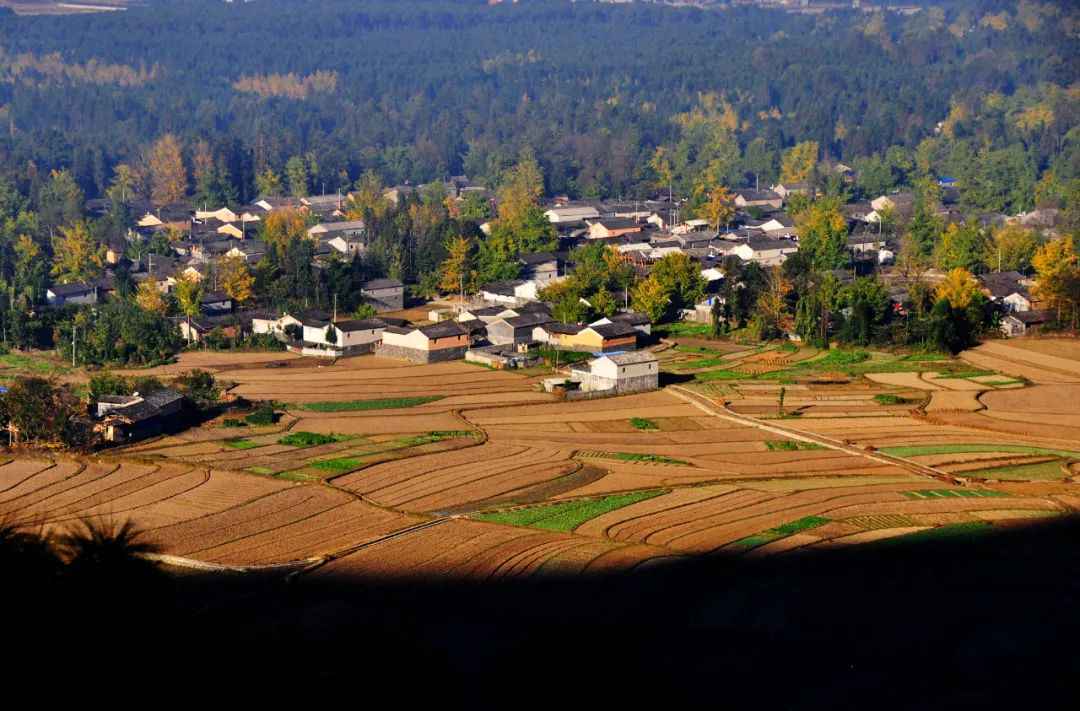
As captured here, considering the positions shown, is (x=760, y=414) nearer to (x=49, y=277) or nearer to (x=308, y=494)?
(x=308, y=494)

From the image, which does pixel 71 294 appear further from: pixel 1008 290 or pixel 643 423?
pixel 1008 290

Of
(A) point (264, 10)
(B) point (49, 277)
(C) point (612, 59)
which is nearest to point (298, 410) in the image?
(B) point (49, 277)

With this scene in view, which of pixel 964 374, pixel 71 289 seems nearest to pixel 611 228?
pixel 71 289

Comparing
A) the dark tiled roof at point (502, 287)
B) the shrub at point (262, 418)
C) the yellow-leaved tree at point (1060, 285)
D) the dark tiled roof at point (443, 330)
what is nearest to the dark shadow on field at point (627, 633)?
the shrub at point (262, 418)

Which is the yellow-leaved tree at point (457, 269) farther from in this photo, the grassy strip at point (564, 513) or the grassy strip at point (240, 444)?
the grassy strip at point (564, 513)

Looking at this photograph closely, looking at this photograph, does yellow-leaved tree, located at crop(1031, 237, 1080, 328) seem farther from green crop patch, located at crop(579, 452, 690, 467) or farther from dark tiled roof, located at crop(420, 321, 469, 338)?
green crop patch, located at crop(579, 452, 690, 467)

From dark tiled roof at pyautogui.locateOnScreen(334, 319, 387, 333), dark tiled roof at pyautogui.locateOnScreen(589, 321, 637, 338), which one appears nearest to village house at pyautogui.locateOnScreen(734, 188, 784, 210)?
dark tiled roof at pyautogui.locateOnScreen(589, 321, 637, 338)

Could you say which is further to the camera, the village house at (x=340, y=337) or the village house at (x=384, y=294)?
the village house at (x=384, y=294)
